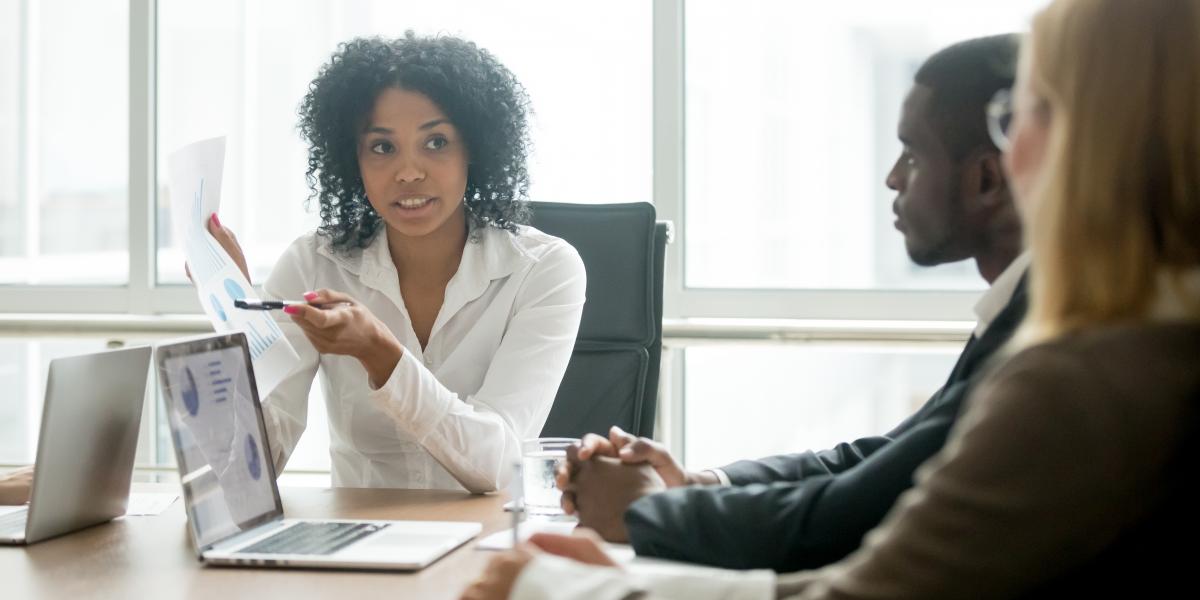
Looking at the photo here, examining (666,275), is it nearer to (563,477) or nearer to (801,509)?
(563,477)

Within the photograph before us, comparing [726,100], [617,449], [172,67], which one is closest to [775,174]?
[726,100]

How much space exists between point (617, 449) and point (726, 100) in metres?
2.06

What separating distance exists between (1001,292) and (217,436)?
87cm

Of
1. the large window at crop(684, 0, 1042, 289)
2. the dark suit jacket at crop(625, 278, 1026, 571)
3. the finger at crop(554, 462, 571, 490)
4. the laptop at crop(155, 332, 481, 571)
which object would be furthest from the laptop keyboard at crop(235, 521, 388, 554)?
the large window at crop(684, 0, 1042, 289)

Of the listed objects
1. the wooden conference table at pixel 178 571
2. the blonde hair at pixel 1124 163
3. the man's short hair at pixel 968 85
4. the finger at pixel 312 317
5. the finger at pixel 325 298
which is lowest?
the wooden conference table at pixel 178 571

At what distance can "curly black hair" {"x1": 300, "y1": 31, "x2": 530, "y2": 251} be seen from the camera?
2221 mm

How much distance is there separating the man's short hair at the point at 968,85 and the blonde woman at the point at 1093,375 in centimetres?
53

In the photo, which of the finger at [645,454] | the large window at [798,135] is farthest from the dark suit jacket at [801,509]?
the large window at [798,135]

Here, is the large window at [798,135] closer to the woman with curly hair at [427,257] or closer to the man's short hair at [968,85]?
the woman with curly hair at [427,257]

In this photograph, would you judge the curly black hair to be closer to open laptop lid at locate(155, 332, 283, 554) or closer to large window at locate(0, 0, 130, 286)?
open laptop lid at locate(155, 332, 283, 554)

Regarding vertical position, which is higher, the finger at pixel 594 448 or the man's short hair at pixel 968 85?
the man's short hair at pixel 968 85

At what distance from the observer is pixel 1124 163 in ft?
2.50

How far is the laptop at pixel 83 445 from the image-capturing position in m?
1.42

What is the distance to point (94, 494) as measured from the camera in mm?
1521
